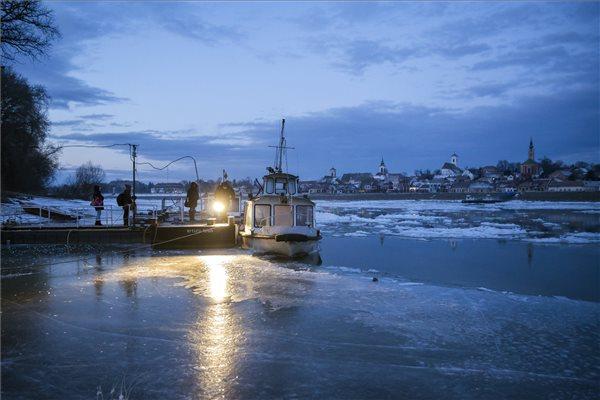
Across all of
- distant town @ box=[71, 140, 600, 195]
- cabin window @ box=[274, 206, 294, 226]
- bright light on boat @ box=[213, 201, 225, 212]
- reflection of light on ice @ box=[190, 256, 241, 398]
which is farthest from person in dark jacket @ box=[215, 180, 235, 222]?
distant town @ box=[71, 140, 600, 195]

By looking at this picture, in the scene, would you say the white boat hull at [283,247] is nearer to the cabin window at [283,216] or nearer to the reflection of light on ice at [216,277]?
the cabin window at [283,216]

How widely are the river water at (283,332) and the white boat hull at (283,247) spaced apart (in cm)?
258

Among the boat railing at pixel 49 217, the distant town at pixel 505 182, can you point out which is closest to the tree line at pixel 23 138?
the boat railing at pixel 49 217

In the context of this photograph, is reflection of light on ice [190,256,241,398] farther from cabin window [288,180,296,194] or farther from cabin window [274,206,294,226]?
cabin window [288,180,296,194]

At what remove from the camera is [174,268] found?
13.9 metres

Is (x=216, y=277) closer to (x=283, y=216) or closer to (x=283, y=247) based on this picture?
(x=283, y=247)

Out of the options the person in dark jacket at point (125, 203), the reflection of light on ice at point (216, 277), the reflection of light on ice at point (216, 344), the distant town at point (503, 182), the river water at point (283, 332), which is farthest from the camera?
the distant town at point (503, 182)

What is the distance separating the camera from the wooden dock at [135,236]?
1834 cm

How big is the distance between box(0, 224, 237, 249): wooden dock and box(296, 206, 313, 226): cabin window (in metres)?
2.97

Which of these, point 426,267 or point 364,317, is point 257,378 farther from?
point 426,267

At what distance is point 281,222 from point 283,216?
0.28m

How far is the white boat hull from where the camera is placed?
18141 mm

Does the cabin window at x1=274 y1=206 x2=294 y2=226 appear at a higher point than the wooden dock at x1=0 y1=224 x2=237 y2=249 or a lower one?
higher

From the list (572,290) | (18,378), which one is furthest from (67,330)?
(572,290)
